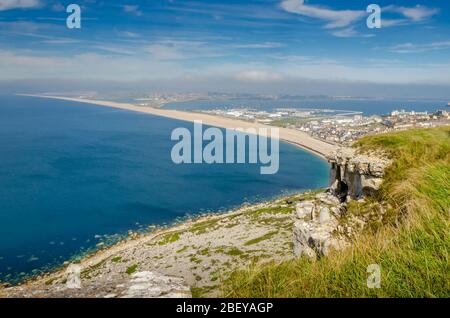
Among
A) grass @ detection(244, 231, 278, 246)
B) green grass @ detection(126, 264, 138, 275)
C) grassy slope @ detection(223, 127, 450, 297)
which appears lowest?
green grass @ detection(126, 264, 138, 275)

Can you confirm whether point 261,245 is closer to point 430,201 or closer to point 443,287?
point 430,201

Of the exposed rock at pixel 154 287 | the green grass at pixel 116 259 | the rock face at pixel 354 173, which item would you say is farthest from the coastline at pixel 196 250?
the exposed rock at pixel 154 287

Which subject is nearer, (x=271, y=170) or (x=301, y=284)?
(x=301, y=284)

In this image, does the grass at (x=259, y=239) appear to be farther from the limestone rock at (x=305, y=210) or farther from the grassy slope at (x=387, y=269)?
the grassy slope at (x=387, y=269)

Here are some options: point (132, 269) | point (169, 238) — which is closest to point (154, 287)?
point (132, 269)

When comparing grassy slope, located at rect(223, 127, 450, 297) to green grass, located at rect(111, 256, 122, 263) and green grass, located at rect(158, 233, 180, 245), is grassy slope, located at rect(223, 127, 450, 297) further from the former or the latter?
green grass, located at rect(158, 233, 180, 245)

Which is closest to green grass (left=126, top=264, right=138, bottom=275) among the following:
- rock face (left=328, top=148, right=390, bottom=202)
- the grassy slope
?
rock face (left=328, top=148, right=390, bottom=202)
